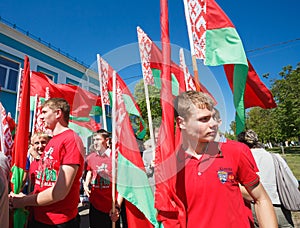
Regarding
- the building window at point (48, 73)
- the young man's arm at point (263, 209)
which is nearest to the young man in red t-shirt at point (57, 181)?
the young man's arm at point (263, 209)

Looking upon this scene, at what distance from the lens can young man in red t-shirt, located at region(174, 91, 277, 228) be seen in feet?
4.27

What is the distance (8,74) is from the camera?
11141 mm

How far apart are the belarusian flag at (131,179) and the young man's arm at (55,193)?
Result: 82 centimetres

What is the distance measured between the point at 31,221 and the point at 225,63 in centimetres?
260

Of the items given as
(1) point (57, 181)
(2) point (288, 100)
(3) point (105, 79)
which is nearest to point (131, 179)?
(1) point (57, 181)

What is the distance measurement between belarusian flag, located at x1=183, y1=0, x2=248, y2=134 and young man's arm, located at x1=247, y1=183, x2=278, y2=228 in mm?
1345

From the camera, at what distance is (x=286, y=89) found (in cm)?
2358

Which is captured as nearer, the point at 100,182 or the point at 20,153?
the point at 20,153

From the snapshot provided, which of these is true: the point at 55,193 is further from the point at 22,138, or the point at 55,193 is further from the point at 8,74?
the point at 8,74

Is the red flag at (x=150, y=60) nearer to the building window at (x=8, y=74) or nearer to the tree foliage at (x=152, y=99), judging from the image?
the tree foliage at (x=152, y=99)

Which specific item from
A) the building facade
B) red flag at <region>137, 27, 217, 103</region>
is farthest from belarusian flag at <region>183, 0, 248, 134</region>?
the building facade

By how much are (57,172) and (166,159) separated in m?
1.03

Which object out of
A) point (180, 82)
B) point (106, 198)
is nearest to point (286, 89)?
point (180, 82)

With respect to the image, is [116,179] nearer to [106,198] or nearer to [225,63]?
[106,198]
